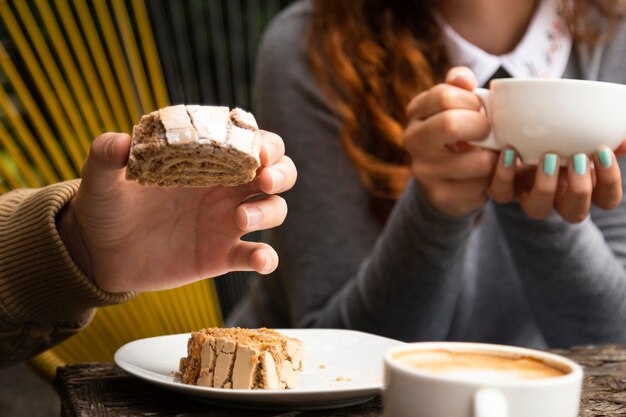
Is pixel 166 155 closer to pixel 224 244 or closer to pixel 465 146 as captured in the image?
pixel 224 244

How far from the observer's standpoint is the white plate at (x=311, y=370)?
23.8 inches

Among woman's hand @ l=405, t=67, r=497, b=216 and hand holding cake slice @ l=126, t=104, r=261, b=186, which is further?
woman's hand @ l=405, t=67, r=497, b=216

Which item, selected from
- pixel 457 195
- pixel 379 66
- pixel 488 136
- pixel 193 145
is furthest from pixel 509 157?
pixel 379 66

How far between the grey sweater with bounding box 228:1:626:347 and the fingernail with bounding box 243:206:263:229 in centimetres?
45

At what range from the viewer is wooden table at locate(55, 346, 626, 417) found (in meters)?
0.63

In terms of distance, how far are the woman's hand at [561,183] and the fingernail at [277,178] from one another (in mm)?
317

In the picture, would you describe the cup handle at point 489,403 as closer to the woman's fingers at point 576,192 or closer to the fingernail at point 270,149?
the fingernail at point 270,149

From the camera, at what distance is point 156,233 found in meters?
0.81

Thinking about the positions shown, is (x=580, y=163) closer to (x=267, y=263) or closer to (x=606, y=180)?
(x=606, y=180)

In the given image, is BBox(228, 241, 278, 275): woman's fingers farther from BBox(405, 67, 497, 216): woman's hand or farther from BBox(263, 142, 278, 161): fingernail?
BBox(405, 67, 497, 216): woman's hand

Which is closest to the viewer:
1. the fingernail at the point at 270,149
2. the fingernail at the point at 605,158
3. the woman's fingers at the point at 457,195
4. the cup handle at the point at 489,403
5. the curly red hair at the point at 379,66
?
the cup handle at the point at 489,403

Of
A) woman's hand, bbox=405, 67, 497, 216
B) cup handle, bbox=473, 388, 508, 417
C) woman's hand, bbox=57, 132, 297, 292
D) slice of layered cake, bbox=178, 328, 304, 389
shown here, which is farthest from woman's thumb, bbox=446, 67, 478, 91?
cup handle, bbox=473, 388, 508, 417

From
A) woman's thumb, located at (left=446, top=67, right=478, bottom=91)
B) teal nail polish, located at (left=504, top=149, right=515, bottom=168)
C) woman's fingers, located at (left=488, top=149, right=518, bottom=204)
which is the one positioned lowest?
woman's fingers, located at (left=488, top=149, right=518, bottom=204)

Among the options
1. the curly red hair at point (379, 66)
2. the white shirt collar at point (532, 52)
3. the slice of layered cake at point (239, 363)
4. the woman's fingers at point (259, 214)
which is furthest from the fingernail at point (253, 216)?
the white shirt collar at point (532, 52)
